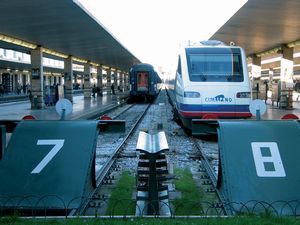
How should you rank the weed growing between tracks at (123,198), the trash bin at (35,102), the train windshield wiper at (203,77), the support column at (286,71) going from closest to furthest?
the weed growing between tracks at (123,198) < the train windshield wiper at (203,77) < the trash bin at (35,102) < the support column at (286,71)

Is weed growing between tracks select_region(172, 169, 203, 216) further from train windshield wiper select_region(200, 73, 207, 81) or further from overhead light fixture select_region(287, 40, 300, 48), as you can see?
overhead light fixture select_region(287, 40, 300, 48)

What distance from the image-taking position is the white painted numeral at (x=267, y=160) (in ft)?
18.6

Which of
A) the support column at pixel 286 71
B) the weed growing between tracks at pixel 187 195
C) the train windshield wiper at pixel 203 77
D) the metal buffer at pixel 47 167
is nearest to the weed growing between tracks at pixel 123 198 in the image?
the metal buffer at pixel 47 167

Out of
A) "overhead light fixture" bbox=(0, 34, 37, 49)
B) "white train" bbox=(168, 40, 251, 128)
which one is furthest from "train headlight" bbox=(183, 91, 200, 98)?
"overhead light fixture" bbox=(0, 34, 37, 49)

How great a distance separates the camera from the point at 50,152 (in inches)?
238

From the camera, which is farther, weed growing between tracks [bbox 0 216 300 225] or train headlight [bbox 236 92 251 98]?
train headlight [bbox 236 92 251 98]

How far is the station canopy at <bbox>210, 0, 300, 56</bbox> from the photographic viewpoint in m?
17.1

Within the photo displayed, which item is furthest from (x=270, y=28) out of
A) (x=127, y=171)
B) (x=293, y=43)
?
(x=127, y=171)

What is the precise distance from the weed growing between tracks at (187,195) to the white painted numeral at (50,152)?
181 centimetres

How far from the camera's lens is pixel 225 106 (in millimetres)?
13086

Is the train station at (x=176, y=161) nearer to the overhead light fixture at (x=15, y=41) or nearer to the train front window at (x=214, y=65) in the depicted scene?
the train front window at (x=214, y=65)

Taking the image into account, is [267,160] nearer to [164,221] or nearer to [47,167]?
[164,221]

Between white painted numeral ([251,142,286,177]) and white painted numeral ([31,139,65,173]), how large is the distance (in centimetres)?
264

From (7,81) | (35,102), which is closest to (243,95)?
(35,102)
